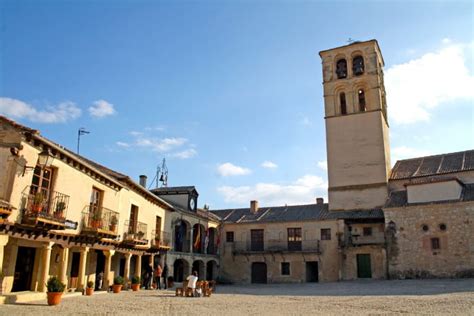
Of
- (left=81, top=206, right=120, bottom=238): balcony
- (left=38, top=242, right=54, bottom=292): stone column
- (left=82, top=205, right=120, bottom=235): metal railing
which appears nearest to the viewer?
(left=38, top=242, right=54, bottom=292): stone column

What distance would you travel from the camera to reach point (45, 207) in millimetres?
14023

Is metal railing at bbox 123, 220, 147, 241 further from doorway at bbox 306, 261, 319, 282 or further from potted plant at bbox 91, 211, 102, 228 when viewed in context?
doorway at bbox 306, 261, 319, 282

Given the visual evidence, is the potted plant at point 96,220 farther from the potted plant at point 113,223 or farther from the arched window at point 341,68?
the arched window at point 341,68

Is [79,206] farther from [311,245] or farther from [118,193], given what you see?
[311,245]

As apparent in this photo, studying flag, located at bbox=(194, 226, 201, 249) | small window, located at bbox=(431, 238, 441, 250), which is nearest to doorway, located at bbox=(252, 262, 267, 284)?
flag, located at bbox=(194, 226, 201, 249)

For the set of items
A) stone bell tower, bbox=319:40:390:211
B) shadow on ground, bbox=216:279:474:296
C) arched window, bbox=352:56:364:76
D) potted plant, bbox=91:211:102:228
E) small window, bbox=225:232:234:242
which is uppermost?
arched window, bbox=352:56:364:76

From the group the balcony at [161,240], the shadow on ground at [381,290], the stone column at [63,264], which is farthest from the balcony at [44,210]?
the shadow on ground at [381,290]

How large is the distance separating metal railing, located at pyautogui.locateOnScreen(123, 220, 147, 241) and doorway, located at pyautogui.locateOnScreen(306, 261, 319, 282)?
1376 cm

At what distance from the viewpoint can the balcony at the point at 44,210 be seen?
13.0 metres

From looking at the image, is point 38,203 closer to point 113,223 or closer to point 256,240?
point 113,223

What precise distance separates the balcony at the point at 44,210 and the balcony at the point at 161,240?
9083mm

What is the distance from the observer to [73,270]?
18.4 m

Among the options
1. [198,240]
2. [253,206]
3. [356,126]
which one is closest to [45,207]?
[198,240]

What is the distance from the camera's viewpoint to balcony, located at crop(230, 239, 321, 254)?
30984 mm
